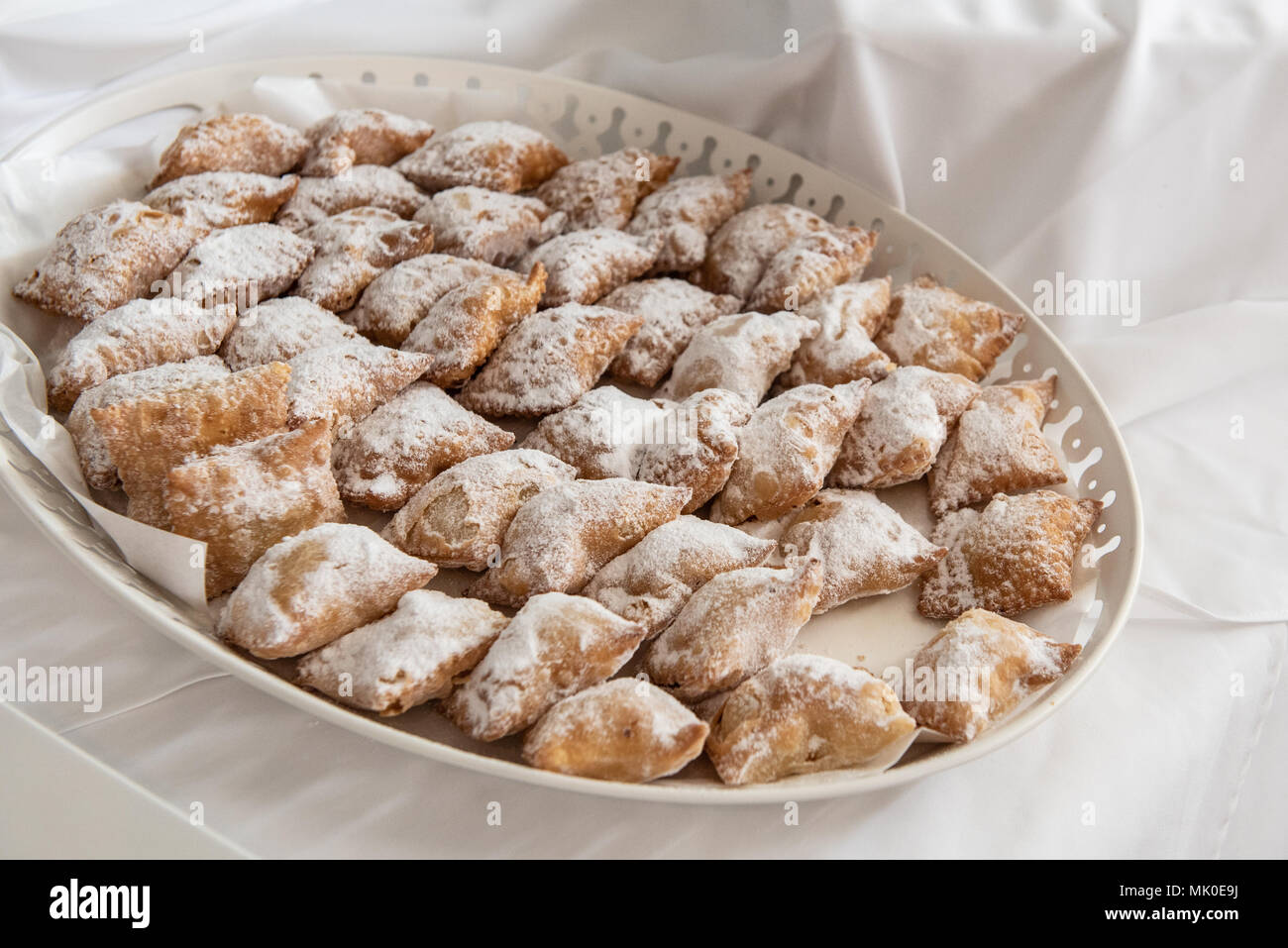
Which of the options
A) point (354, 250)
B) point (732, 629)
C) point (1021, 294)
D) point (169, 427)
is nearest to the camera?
point (732, 629)

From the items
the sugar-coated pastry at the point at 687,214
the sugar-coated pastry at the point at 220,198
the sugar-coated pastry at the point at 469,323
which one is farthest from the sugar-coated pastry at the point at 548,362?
the sugar-coated pastry at the point at 220,198

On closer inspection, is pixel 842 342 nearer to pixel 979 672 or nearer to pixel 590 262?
pixel 590 262

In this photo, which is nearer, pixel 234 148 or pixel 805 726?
pixel 805 726

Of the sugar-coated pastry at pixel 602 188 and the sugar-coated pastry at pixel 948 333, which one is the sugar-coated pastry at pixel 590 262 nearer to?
the sugar-coated pastry at pixel 602 188

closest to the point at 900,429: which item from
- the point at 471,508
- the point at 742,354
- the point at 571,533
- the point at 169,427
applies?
the point at 742,354

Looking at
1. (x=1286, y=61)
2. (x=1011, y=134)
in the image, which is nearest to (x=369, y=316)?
(x=1011, y=134)

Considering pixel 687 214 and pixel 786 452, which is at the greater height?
pixel 687 214

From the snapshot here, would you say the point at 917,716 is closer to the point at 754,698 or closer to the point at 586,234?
the point at 754,698

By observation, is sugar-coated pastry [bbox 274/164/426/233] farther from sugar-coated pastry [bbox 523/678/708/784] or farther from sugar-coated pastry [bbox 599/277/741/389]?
sugar-coated pastry [bbox 523/678/708/784]
